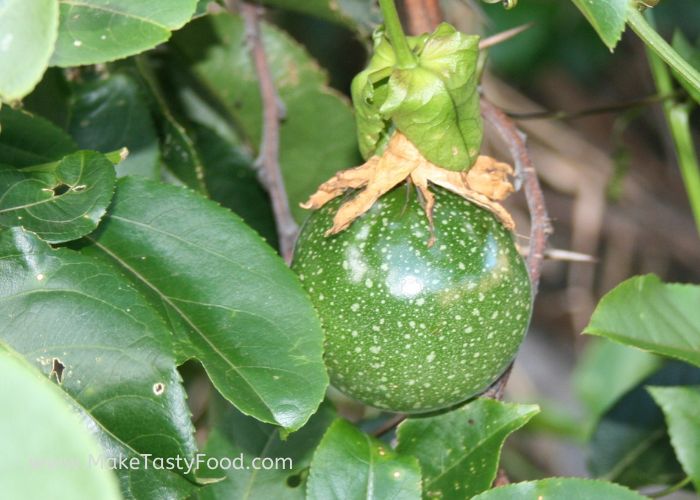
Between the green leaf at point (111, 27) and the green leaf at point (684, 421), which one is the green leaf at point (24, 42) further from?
the green leaf at point (684, 421)

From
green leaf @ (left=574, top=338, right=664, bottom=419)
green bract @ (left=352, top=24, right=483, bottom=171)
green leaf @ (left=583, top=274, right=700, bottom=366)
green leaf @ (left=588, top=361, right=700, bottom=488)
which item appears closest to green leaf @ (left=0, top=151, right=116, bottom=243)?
green bract @ (left=352, top=24, right=483, bottom=171)

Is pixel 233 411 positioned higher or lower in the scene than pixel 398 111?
lower

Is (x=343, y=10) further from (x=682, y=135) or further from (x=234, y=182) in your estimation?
(x=682, y=135)

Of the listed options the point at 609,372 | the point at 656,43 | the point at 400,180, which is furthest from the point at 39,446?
the point at 609,372

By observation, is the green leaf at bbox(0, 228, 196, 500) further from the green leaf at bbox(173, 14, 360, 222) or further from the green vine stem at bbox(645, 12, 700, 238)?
the green vine stem at bbox(645, 12, 700, 238)

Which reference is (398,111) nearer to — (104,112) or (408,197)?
(408,197)

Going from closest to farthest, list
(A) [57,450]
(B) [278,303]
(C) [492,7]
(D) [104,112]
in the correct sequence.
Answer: (A) [57,450] < (B) [278,303] < (D) [104,112] < (C) [492,7]

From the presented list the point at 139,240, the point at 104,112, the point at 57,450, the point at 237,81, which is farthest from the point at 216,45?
the point at 57,450
